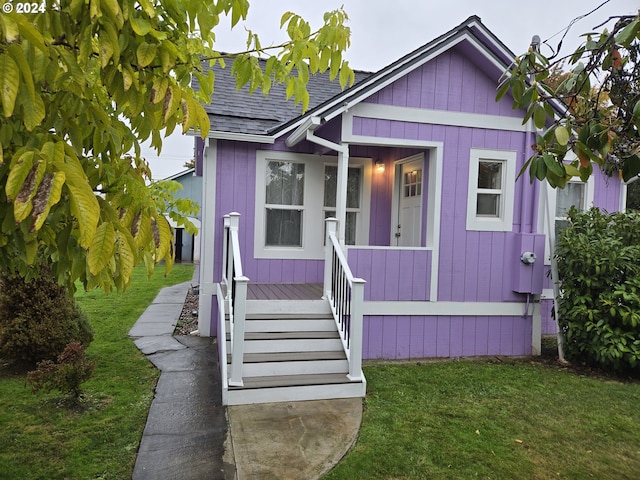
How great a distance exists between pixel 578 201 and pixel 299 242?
497 cm

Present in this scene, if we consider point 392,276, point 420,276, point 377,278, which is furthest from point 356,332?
point 420,276

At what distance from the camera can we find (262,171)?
23.5 ft

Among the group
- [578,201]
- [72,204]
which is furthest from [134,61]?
[578,201]

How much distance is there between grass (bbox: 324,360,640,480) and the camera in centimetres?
347

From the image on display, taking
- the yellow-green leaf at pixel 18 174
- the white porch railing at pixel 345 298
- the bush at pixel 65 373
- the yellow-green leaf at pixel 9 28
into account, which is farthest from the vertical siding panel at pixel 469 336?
the yellow-green leaf at pixel 9 28

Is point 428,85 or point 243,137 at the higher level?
point 428,85

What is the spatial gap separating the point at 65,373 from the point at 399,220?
17.5ft

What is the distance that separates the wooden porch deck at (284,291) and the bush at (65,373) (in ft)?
6.89

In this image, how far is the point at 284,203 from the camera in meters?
7.38

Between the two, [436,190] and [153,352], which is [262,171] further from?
[153,352]

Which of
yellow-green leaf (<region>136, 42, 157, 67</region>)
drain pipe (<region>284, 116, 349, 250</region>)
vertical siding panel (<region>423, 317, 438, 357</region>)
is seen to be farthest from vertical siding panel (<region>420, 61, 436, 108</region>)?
yellow-green leaf (<region>136, 42, 157, 67</region>)

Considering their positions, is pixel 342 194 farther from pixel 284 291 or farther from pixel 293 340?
pixel 293 340

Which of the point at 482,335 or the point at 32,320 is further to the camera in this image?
the point at 482,335

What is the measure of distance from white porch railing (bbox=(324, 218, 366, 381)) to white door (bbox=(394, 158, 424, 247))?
1.70 m
